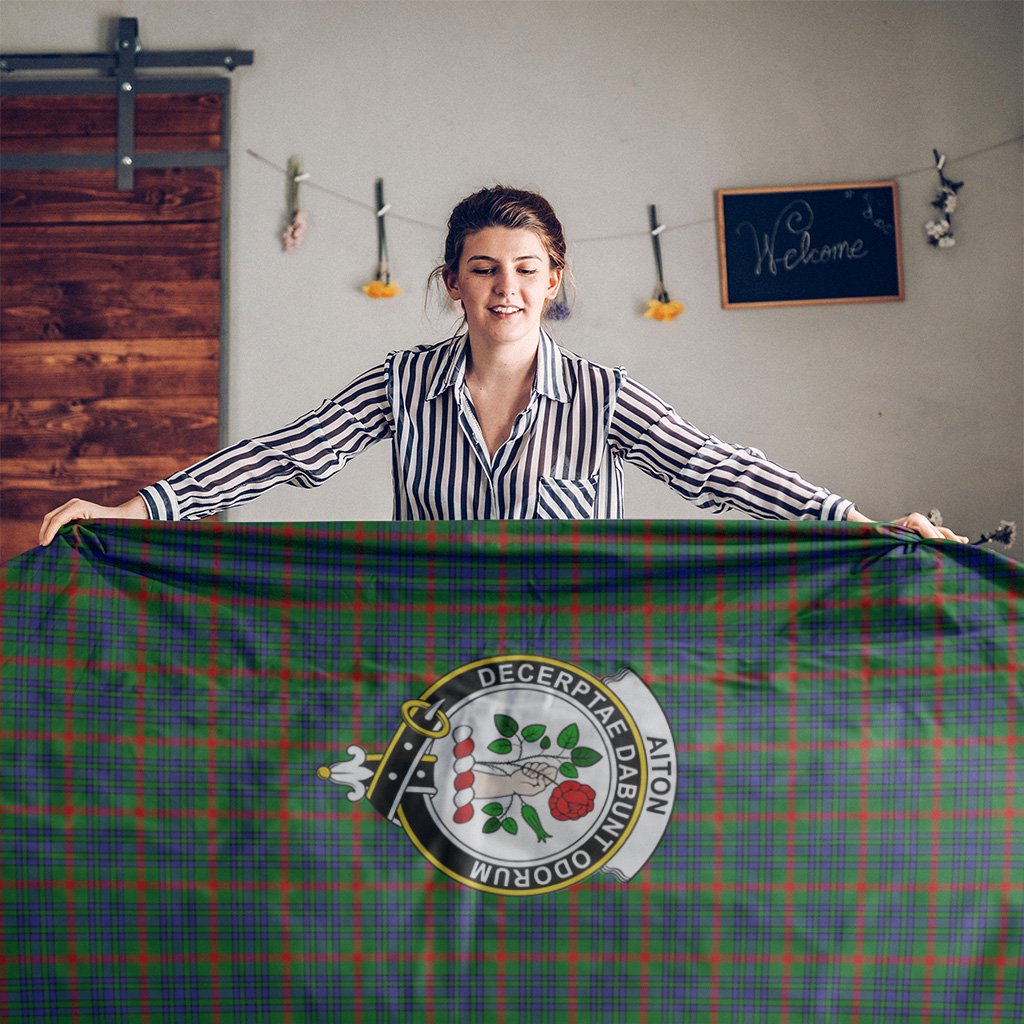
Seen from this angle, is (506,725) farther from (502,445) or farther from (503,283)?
(503,283)

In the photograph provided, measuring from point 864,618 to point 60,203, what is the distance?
8.76ft

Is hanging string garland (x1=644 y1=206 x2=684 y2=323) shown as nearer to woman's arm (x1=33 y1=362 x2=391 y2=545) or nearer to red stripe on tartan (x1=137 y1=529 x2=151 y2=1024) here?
woman's arm (x1=33 y1=362 x2=391 y2=545)

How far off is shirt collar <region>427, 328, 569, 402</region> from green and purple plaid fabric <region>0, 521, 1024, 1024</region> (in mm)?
478

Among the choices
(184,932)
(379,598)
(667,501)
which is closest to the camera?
(184,932)

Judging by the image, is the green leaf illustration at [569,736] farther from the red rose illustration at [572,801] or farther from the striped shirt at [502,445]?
the striped shirt at [502,445]

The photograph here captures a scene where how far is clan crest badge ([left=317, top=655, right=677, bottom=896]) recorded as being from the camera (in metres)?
1.40

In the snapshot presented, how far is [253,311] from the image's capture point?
322cm

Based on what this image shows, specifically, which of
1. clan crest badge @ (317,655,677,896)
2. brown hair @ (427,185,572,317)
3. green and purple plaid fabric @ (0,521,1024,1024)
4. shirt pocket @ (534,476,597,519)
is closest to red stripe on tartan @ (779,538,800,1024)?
green and purple plaid fabric @ (0,521,1024,1024)

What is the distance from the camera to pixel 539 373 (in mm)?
1933

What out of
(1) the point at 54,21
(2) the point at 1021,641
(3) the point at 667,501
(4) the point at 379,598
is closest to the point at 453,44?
(1) the point at 54,21

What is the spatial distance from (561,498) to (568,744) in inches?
22.5

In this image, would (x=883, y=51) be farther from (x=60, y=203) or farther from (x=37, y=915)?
(x=37, y=915)

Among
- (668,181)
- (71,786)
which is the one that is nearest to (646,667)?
(71,786)

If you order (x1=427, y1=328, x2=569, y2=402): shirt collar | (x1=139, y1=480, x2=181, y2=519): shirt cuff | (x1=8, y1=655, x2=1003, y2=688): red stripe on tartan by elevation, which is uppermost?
(x1=427, y1=328, x2=569, y2=402): shirt collar
